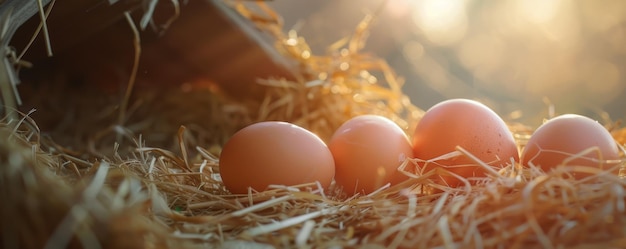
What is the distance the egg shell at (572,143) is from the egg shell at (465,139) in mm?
68

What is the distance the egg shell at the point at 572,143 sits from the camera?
47.8 inches

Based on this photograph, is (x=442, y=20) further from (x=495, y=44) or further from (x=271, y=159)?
(x=271, y=159)

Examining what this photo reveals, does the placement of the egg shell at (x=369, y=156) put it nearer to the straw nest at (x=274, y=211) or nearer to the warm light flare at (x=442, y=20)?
the straw nest at (x=274, y=211)

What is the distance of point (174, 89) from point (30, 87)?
0.49m

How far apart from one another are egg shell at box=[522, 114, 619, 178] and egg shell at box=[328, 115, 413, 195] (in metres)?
0.26

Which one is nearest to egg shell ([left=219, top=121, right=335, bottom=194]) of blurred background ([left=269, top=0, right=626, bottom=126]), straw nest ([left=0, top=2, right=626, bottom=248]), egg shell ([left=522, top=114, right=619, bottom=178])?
straw nest ([left=0, top=2, right=626, bottom=248])

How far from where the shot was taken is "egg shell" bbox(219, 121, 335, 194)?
1.19m

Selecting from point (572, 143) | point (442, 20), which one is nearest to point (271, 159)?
point (572, 143)

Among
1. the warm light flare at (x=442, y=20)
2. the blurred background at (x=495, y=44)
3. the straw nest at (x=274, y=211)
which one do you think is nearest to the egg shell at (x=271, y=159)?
the straw nest at (x=274, y=211)

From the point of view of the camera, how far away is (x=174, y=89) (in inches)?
91.0

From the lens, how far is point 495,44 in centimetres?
373

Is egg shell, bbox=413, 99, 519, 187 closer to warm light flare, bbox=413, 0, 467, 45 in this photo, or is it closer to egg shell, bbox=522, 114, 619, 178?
egg shell, bbox=522, 114, 619, 178

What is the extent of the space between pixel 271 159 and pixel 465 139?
1.32ft

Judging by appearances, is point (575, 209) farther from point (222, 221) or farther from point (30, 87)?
point (30, 87)
